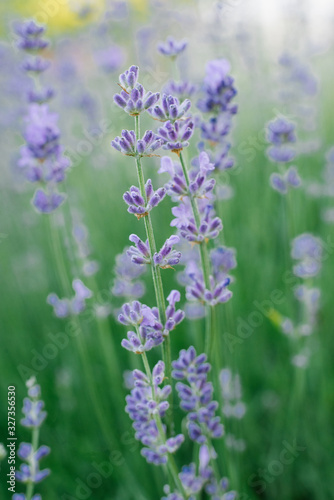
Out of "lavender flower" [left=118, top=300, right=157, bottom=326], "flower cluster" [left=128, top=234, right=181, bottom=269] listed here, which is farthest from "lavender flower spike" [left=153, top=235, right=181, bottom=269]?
"lavender flower" [left=118, top=300, right=157, bottom=326]

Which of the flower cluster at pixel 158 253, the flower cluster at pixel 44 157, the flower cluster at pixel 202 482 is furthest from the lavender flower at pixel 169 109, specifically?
the flower cluster at pixel 202 482

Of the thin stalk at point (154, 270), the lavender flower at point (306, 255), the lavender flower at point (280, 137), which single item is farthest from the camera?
the lavender flower at point (306, 255)

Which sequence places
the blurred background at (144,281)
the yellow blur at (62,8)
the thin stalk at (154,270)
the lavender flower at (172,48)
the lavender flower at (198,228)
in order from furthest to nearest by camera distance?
the yellow blur at (62,8) → the blurred background at (144,281) → the lavender flower at (172,48) → the lavender flower at (198,228) → the thin stalk at (154,270)

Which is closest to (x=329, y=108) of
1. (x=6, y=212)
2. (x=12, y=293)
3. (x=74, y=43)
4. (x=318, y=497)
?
(x=74, y=43)

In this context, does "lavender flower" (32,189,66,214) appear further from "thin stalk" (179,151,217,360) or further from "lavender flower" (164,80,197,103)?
"thin stalk" (179,151,217,360)

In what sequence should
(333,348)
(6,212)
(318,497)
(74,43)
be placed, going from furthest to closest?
(74,43)
(6,212)
(333,348)
(318,497)

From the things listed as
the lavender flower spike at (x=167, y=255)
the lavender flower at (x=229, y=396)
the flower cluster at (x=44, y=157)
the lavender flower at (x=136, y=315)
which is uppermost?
the flower cluster at (x=44, y=157)

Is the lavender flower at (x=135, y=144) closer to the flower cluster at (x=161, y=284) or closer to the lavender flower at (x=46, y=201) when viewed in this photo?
the flower cluster at (x=161, y=284)

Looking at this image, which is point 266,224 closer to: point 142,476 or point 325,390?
point 325,390
